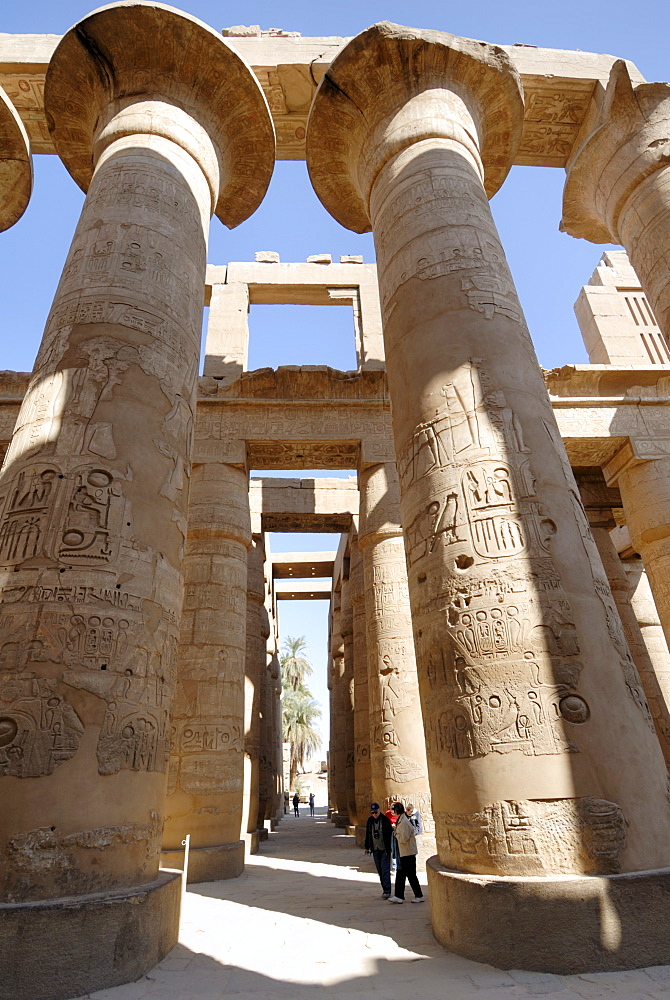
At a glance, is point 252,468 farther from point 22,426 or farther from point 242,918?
point 242,918

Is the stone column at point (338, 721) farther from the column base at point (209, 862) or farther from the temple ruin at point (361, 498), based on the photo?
the column base at point (209, 862)

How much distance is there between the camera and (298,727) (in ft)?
108

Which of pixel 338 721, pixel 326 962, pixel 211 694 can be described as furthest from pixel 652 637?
pixel 326 962

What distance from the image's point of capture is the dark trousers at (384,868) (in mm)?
5344

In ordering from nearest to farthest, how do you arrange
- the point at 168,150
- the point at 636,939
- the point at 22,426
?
the point at 636,939
the point at 22,426
the point at 168,150

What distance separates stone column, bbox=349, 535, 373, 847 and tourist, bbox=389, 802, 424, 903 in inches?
193

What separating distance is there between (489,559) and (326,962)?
2.53 metres

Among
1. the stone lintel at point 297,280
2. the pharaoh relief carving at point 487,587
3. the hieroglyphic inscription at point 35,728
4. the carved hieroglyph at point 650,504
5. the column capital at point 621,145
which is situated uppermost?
the stone lintel at point 297,280

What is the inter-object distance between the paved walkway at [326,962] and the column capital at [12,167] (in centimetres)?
897

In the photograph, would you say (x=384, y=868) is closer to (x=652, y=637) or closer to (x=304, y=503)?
(x=304, y=503)

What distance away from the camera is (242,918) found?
184 inches

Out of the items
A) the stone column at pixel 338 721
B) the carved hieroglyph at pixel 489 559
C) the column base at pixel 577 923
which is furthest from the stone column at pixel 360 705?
the column base at pixel 577 923

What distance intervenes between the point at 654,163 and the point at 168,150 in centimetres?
545

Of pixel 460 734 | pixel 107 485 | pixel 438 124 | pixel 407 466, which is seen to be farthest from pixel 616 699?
pixel 438 124
